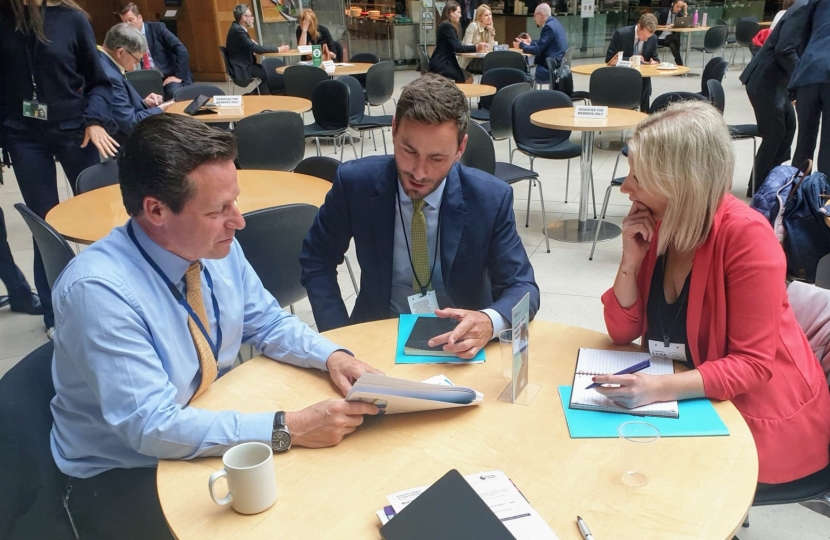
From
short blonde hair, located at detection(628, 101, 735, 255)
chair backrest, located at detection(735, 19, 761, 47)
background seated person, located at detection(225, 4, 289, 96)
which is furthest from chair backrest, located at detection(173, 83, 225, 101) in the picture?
chair backrest, located at detection(735, 19, 761, 47)

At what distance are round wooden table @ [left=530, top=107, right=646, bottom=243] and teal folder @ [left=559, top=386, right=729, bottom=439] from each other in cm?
306

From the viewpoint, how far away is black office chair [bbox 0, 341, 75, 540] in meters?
1.21

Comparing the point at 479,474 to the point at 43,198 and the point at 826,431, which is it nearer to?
the point at 826,431

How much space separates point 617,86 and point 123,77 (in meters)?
4.58

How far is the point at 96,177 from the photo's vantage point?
3152 mm

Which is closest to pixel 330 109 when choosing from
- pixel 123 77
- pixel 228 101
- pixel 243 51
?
pixel 228 101

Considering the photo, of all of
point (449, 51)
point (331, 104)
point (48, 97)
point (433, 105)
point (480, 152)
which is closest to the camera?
point (433, 105)

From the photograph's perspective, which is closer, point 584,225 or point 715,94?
point 584,225

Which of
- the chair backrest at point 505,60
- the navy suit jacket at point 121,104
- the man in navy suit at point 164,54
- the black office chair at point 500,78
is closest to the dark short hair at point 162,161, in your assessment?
the navy suit jacket at point 121,104

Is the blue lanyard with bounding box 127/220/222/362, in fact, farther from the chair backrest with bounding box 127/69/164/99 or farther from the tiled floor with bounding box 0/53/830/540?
the chair backrest with bounding box 127/69/164/99

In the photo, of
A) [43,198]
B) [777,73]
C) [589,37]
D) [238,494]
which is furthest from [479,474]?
[589,37]

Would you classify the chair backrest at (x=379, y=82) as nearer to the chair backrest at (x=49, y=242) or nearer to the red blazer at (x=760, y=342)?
the chair backrest at (x=49, y=242)

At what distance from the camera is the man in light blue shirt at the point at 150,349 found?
48.4 inches

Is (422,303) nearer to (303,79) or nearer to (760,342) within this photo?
(760,342)
